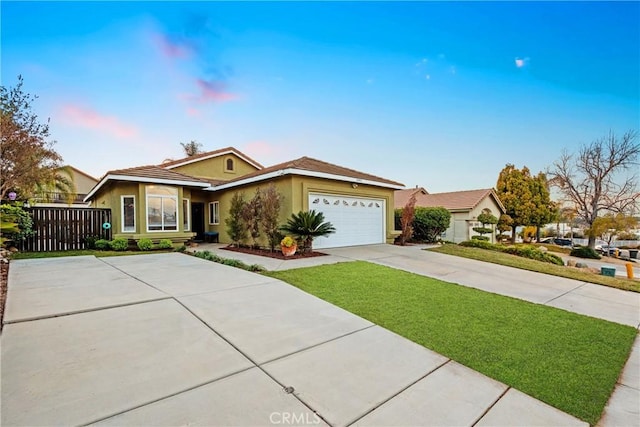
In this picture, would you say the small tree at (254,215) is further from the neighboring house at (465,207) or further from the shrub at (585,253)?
the shrub at (585,253)

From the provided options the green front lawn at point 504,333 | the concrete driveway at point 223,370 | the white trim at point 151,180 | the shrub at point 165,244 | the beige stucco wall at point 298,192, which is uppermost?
the white trim at point 151,180

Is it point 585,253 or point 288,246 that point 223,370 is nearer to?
point 288,246

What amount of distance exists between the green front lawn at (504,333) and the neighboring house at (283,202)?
16.7 feet

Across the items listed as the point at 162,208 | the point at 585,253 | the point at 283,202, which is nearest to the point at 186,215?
the point at 162,208

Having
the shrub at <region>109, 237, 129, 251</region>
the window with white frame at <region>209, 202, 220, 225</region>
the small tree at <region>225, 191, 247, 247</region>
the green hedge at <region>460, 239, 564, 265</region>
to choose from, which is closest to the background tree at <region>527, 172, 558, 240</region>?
the green hedge at <region>460, 239, 564, 265</region>

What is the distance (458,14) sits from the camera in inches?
375

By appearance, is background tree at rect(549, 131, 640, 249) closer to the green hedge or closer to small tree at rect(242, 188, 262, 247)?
the green hedge

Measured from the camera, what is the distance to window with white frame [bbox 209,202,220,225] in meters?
15.2

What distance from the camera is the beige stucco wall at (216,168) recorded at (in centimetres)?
1750

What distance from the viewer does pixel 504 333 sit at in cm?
402

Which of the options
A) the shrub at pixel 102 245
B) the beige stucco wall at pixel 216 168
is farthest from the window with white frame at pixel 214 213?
the shrub at pixel 102 245

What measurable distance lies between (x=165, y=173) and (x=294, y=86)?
673cm

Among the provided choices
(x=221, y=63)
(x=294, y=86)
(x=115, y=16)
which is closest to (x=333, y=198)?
(x=294, y=86)

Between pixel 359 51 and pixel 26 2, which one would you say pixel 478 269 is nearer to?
pixel 359 51
